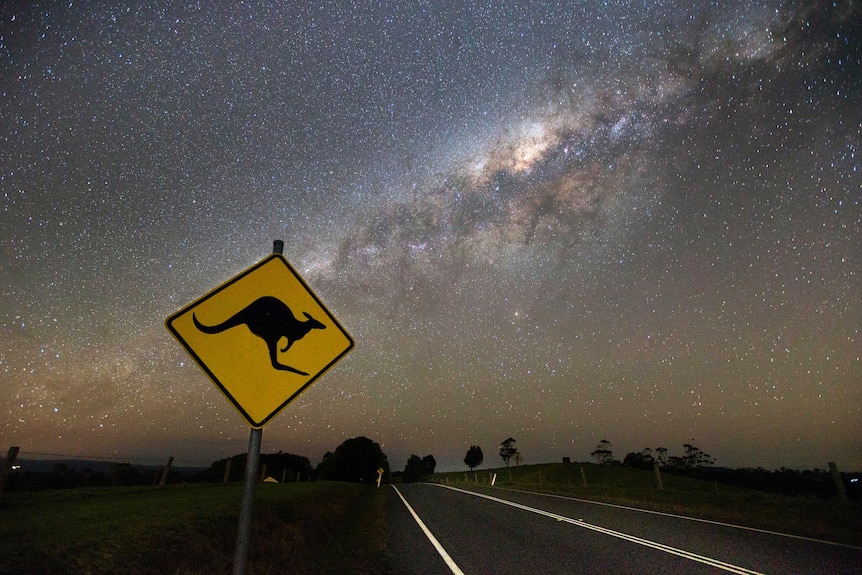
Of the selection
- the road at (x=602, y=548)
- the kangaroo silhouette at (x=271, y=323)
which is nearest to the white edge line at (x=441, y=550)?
the road at (x=602, y=548)

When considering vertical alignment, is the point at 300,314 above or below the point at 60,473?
above

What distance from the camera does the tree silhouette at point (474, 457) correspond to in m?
172

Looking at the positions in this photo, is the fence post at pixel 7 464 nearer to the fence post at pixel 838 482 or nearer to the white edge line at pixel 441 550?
the white edge line at pixel 441 550

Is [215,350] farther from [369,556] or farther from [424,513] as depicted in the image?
[424,513]

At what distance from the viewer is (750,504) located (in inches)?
616

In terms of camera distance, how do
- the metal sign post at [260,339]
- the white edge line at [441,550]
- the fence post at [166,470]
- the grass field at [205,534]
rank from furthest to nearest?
the fence post at [166,470] → the white edge line at [441,550] → the grass field at [205,534] → the metal sign post at [260,339]

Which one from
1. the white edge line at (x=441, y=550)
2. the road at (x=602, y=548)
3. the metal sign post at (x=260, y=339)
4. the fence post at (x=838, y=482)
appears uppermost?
the metal sign post at (x=260, y=339)

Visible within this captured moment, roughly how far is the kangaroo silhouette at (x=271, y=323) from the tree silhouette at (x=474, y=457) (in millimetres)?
182369

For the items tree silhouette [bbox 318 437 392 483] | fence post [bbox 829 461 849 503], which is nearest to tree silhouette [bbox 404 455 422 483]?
tree silhouette [bbox 318 437 392 483]

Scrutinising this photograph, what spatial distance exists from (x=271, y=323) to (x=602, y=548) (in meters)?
7.65

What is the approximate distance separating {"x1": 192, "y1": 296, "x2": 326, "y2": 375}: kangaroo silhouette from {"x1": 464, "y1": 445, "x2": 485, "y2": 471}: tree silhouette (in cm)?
18237

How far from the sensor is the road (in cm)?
639

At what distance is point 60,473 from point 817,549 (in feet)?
101

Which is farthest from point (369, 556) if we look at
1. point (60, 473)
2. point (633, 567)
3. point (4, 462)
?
point (60, 473)
